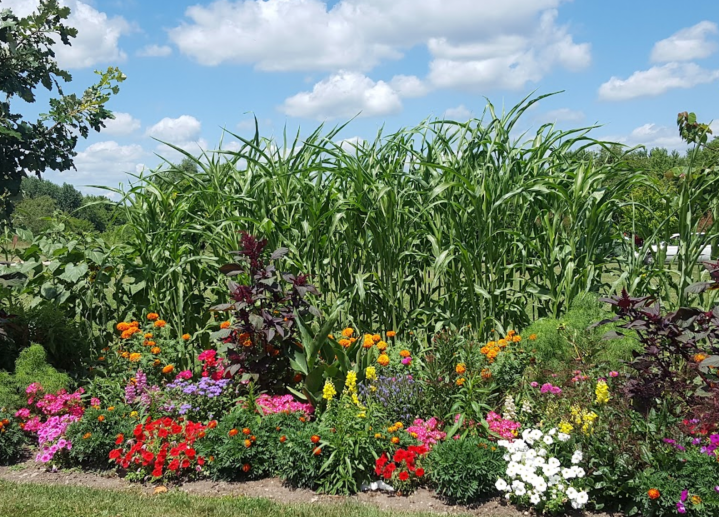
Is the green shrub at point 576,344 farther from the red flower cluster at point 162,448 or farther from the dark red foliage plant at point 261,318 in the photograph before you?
the red flower cluster at point 162,448

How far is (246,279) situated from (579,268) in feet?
7.33

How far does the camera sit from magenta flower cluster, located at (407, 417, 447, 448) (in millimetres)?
3266

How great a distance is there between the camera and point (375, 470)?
3.12 meters

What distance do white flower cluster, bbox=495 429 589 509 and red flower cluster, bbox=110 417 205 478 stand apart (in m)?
1.60

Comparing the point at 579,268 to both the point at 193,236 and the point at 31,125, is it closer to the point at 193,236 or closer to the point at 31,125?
the point at 193,236

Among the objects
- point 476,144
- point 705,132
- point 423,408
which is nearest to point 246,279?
point 423,408

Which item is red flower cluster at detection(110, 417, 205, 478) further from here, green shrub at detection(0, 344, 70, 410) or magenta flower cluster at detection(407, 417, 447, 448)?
magenta flower cluster at detection(407, 417, 447, 448)

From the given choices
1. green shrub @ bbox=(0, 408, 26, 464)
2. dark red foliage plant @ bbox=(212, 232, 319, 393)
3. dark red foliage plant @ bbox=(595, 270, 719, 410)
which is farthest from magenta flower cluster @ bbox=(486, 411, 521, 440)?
green shrub @ bbox=(0, 408, 26, 464)

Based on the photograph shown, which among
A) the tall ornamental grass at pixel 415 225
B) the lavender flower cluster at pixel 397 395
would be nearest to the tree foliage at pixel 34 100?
the tall ornamental grass at pixel 415 225

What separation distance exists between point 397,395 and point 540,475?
2.96ft

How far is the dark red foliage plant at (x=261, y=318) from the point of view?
3670 millimetres

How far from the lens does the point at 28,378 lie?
13.5 ft

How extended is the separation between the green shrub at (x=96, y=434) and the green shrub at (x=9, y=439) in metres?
0.38

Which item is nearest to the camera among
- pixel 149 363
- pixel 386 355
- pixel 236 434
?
pixel 236 434
